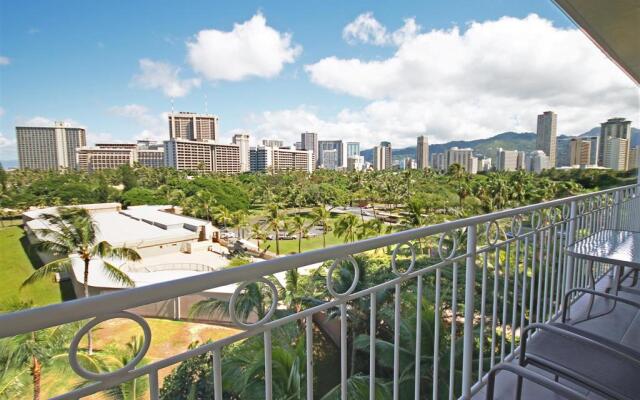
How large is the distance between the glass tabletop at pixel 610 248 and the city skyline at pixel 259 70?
57.1m

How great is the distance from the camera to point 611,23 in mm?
2443

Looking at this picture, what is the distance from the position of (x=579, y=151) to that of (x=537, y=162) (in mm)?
12565

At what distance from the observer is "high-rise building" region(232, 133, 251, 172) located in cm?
8431

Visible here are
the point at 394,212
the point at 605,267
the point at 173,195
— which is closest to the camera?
the point at 605,267

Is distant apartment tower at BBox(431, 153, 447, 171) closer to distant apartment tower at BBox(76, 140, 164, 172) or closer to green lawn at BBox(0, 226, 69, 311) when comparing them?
distant apartment tower at BBox(76, 140, 164, 172)

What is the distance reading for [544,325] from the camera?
139 cm

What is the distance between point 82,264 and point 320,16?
60711 mm

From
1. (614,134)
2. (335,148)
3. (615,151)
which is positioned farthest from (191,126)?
(615,151)

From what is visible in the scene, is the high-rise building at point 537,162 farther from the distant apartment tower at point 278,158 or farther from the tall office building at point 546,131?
the distant apartment tower at point 278,158

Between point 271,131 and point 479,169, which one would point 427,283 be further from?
point 271,131

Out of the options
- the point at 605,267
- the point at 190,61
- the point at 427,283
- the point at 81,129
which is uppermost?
the point at 190,61

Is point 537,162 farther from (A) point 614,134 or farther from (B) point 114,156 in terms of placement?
(B) point 114,156

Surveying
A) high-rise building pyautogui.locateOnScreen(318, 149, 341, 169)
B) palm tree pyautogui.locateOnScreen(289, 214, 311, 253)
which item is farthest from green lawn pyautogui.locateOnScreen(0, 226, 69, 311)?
high-rise building pyautogui.locateOnScreen(318, 149, 341, 169)

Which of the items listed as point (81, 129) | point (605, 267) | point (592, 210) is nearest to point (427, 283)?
point (605, 267)
